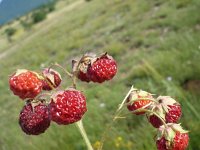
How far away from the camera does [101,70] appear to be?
1900 millimetres

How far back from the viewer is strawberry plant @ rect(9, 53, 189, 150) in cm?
176

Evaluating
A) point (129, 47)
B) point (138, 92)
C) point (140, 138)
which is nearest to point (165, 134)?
point (138, 92)

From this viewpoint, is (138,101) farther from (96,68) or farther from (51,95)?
(51,95)

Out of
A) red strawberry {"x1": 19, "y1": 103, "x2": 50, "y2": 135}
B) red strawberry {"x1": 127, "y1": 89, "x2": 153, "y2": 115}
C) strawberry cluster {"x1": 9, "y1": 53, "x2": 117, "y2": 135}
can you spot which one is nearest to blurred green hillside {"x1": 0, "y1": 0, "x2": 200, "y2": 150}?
red strawberry {"x1": 127, "y1": 89, "x2": 153, "y2": 115}

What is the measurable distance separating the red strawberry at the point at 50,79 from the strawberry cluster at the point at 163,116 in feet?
0.94

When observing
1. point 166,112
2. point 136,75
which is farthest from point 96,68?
point 136,75

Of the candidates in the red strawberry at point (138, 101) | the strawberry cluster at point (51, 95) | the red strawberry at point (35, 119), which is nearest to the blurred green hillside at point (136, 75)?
the red strawberry at point (138, 101)

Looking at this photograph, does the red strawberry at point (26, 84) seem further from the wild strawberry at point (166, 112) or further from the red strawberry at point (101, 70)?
the wild strawberry at point (166, 112)

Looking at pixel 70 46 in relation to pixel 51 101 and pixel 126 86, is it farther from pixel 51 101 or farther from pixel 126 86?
pixel 51 101

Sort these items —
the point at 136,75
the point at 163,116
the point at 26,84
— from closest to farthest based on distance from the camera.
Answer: the point at 26,84
the point at 163,116
the point at 136,75

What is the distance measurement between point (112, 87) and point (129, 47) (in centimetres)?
472

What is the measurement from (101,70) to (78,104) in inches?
8.1

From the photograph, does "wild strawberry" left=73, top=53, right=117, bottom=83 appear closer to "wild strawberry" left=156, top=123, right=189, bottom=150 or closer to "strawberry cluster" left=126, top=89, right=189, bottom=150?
"strawberry cluster" left=126, top=89, right=189, bottom=150

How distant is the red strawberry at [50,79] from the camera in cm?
201
